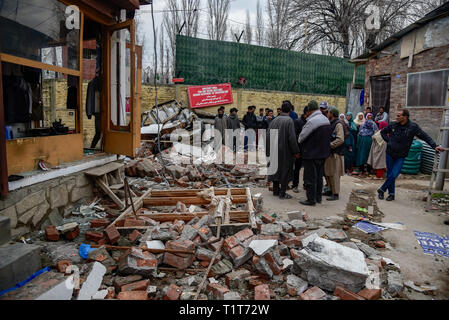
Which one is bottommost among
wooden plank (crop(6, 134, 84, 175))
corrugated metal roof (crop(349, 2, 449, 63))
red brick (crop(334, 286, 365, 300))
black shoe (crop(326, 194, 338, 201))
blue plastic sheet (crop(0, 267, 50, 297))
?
red brick (crop(334, 286, 365, 300))

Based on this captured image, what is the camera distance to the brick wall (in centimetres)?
972

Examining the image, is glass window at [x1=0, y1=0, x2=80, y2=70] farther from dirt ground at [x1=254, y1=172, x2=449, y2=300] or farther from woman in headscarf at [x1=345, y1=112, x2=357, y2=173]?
→ woman in headscarf at [x1=345, y1=112, x2=357, y2=173]

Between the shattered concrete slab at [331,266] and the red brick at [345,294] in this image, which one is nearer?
the red brick at [345,294]

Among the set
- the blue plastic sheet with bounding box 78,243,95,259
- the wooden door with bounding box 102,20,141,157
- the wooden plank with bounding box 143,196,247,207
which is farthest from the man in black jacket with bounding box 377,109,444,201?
the blue plastic sheet with bounding box 78,243,95,259

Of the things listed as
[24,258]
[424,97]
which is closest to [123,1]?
[24,258]

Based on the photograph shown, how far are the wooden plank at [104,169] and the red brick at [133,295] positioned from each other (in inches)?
107

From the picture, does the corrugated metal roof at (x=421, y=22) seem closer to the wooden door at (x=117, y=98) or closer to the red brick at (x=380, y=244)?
the red brick at (x=380, y=244)

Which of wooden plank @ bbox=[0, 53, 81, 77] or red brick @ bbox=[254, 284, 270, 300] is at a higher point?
wooden plank @ bbox=[0, 53, 81, 77]

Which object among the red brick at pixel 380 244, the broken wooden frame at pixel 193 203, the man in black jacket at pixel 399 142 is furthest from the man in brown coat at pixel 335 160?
the red brick at pixel 380 244

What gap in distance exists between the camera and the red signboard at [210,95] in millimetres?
14750

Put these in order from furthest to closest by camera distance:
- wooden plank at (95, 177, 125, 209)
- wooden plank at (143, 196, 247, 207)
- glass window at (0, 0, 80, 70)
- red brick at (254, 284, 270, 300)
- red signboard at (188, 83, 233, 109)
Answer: red signboard at (188, 83, 233, 109), wooden plank at (143, 196, 247, 207), wooden plank at (95, 177, 125, 209), glass window at (0, 0, 80, 70), red brick at (254, 284, 270, 300)

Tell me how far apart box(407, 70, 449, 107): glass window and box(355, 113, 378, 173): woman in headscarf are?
3096mm

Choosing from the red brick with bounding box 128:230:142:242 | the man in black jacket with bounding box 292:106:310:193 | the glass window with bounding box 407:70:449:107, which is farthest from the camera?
the glass window with bounding box 407:70:449:107
